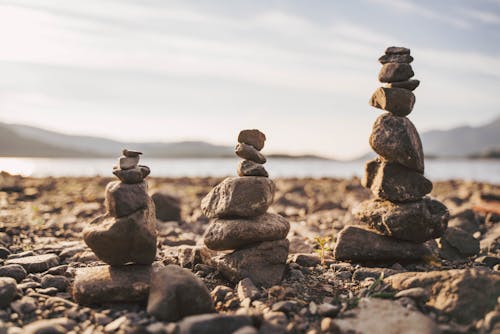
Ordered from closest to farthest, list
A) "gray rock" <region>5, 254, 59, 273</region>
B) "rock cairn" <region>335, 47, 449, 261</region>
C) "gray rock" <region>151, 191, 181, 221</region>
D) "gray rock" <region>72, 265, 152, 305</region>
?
"gray rock" <region>72, 265, 152, 305</region>
"gray rock" <region>5, 254, 59, 273</region>
"rock cairn" <region>335, 47, 449, 261</region>
"gray rock" <region>151, 191, 181, 221</region>

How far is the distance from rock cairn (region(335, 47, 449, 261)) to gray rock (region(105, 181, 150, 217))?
429 cm

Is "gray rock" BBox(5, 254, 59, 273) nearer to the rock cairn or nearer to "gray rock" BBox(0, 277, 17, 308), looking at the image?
"gray rock" BBox(0, 277, 17, 308)

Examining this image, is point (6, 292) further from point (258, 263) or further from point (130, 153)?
point (258, 263)

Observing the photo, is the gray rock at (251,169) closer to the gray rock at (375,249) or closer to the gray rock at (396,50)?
the gray rock at (375,249)

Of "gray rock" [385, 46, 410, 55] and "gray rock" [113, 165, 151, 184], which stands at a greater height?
"gray rock" [385, 46, 410, 55]

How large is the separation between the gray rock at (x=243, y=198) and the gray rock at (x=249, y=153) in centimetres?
42

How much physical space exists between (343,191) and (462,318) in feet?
59.0

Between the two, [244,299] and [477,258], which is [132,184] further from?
[477,258]

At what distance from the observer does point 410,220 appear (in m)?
8.84

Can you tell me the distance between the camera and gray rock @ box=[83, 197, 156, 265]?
7.21 metres

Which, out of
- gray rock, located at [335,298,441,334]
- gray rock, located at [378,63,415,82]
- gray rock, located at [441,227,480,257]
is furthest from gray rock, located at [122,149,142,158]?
gray rock, located at [441,227,480,257]

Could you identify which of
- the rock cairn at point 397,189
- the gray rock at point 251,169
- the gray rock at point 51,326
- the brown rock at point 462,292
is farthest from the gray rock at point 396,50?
the gray rock at point 51,326

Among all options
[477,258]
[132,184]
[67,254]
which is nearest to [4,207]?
[67,254]

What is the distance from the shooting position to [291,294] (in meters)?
7.25
